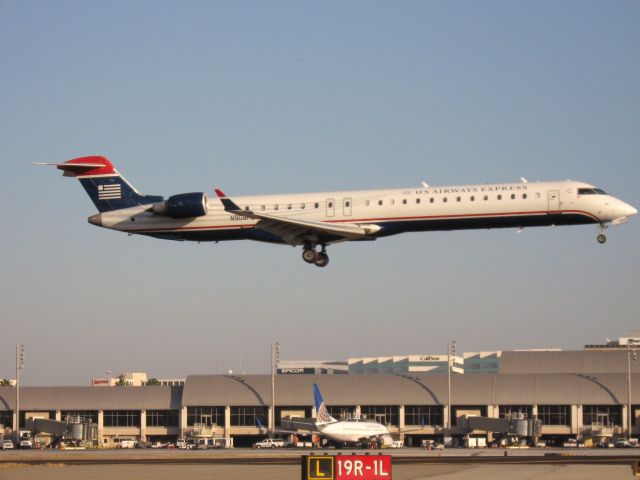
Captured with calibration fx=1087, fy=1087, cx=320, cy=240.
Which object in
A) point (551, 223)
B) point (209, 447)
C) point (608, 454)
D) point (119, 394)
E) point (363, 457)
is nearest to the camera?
point (363, 457)

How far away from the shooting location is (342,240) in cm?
5691

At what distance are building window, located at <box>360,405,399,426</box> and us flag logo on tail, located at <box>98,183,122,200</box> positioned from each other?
139 feet

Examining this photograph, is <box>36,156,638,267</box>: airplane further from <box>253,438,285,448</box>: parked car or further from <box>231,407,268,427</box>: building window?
<box>231,407,268,427</box>: building window

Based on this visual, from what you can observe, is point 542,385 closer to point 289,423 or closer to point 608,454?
point 289,423

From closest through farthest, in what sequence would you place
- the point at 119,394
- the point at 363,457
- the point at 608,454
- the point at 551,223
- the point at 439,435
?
the point at 363,457 → the point at 551,223 → the point at 608,454 → the point at 439,435 → the point at 119,394

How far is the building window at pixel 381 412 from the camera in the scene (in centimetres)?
9694

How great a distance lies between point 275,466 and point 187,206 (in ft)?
47.9

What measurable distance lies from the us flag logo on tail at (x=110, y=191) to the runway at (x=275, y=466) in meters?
14.8

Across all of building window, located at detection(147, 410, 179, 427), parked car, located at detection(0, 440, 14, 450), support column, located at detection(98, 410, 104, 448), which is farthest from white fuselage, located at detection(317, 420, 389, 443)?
support column, located at detection(98, 410, 104, 448)

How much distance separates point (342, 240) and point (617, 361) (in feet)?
181

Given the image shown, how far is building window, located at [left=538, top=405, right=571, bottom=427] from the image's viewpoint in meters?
93.2

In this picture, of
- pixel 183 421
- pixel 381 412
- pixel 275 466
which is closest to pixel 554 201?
pixel 275 466

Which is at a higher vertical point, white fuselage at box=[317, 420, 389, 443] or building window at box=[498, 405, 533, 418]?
building window at box=[498, 405, 533, 418]

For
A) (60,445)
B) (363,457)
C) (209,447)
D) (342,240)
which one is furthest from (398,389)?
(363,457)
